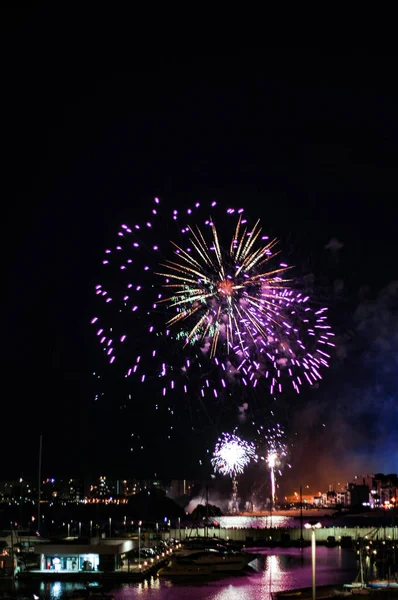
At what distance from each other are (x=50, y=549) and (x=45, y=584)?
10.9ft

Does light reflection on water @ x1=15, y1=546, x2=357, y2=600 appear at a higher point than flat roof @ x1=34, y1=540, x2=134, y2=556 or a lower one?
lower

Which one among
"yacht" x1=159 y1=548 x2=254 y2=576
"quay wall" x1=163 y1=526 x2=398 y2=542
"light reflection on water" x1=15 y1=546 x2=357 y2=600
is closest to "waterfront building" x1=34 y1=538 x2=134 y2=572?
"light reflection on water" x1=15 y1=546 x2=357 y2=600

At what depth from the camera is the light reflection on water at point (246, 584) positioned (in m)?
42.7

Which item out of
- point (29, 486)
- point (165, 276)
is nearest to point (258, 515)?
point (29, 486)

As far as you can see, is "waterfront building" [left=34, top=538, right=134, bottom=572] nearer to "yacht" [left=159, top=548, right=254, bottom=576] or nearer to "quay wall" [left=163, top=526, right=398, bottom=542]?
"yacht" [left=159, top=548, right=254, bottom=576]

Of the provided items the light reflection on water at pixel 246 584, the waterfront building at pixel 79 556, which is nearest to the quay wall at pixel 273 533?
the light reflection on water at pixel 246 584

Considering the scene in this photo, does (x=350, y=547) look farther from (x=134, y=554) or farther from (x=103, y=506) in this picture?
(x=103, y=506)

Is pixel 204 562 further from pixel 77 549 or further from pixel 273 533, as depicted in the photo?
pixel 273 533

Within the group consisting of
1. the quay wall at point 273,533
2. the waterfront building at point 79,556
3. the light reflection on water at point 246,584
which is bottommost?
the light reflection on water at point 246,584

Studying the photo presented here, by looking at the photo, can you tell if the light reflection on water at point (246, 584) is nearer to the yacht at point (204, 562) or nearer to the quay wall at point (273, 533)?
the yacht at point (204, 562)

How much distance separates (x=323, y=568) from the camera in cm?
5544

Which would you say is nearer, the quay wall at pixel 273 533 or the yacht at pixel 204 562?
the yacht at pixel 204 562

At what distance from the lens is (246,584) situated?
156 ft

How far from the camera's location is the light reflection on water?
140 feet
